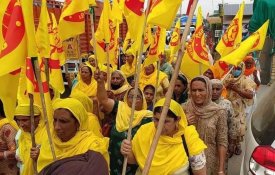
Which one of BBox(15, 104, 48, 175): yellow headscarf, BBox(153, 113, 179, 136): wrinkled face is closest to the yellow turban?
BBox(15, 104, 48, 175): yellow headscarf

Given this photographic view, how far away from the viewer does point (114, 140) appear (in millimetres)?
3744

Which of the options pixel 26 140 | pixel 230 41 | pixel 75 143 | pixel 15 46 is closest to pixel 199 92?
pixel 75 143

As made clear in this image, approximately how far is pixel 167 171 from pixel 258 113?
2.36 ft

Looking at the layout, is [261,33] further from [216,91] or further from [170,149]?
[170,149]

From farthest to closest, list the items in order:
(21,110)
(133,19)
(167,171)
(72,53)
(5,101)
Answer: (72,53), (133,19), (21,110), (167,171), (5,101)

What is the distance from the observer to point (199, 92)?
3.89 m

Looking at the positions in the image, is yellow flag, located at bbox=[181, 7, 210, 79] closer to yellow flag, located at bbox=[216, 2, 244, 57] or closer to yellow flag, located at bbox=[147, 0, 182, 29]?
yellow flag, located at bbox=[216, 2, 244, 57]

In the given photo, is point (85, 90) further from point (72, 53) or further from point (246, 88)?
point (72, 53)

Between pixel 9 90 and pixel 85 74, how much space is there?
368 centimetres

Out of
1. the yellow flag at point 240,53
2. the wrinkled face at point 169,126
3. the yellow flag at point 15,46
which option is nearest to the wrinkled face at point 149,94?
the yellow flag at point 240,53

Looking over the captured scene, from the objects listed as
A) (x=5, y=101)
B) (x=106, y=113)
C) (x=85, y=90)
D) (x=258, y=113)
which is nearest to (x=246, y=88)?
(x=85, y=90)

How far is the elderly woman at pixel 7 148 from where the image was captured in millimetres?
3622

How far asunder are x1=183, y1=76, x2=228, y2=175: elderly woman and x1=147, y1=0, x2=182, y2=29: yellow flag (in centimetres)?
127

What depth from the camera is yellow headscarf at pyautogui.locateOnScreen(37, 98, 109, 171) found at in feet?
9.76
